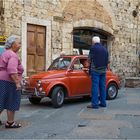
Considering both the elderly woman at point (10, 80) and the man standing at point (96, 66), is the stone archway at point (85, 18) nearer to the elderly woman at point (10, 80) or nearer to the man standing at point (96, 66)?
the man standing at point (96, 66)

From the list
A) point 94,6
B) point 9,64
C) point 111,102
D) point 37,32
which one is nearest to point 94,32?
point 94,6

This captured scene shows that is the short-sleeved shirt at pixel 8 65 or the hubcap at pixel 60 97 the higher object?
the short-sleeved shirt at pixel 8 65

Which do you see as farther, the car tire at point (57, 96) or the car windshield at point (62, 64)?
the car windshield at point (62, 64)

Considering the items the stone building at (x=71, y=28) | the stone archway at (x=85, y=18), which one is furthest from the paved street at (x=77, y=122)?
the stone archway at (x=85, y=18)

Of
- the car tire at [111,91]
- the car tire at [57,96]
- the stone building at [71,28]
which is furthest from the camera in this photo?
the stone building at [71,28]

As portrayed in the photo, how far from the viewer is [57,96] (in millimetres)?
10938

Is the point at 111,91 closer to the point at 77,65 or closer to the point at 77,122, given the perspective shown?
the point at 77,65

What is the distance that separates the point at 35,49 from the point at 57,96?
4.90 m

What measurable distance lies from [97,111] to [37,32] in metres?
6.32

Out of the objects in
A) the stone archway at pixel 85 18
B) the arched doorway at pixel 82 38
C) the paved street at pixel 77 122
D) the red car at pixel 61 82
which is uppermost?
the stone archway at pixel 85 18

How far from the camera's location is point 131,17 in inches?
823

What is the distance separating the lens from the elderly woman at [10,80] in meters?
7.58

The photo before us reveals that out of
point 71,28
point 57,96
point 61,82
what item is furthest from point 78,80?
point 71,28

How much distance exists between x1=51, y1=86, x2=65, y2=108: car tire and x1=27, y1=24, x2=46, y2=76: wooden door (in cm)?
418
